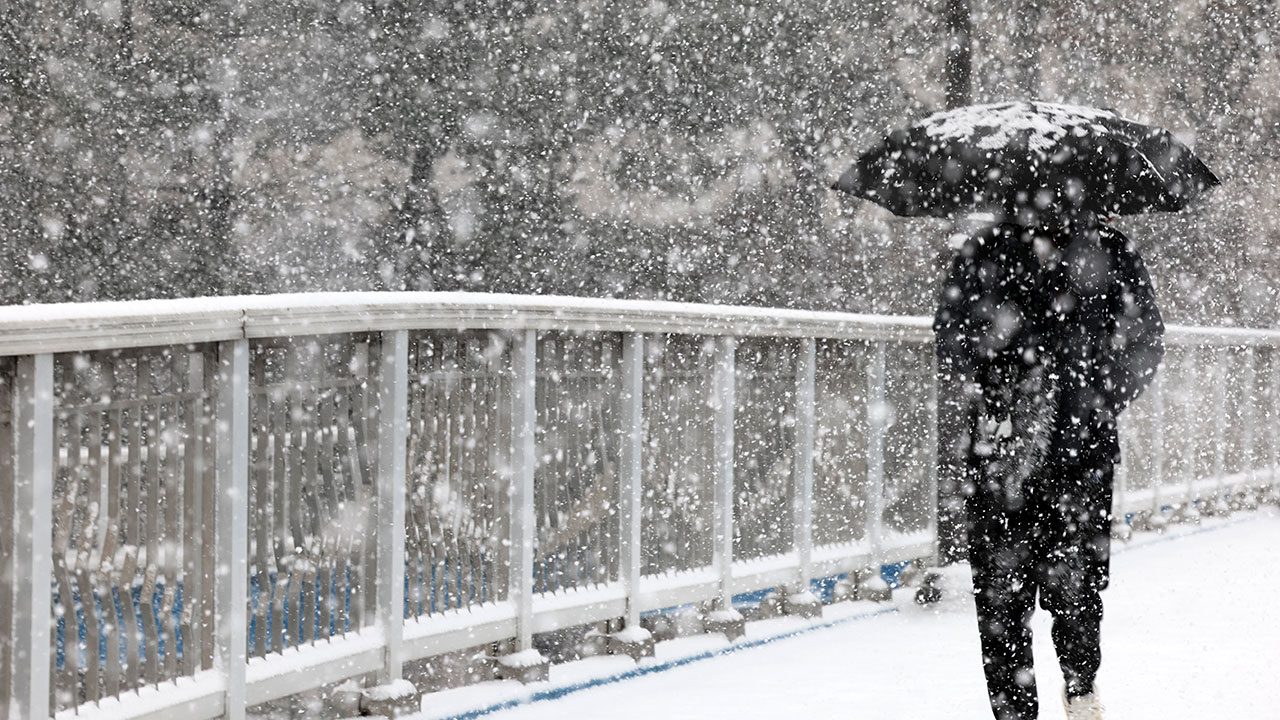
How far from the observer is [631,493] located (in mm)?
6410

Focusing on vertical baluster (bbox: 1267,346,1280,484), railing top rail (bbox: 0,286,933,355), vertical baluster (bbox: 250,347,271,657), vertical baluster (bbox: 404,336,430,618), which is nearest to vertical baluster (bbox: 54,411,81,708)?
railing top rail (bbox: 0,286,933,355)

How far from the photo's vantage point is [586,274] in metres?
17.3

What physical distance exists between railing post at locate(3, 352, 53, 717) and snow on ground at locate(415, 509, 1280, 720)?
5.55 ft

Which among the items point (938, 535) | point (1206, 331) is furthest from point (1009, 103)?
point (1206, 331)

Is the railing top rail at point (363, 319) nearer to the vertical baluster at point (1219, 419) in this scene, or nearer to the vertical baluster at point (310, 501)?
the vertical baluster at point (310, 501)

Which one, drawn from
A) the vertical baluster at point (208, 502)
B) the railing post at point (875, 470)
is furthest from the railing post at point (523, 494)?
the railing post at point (875, 470)

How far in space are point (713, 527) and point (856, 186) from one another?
65.1 inches

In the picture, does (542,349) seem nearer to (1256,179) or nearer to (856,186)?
(856,186)

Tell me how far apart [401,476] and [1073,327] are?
7.32 feet

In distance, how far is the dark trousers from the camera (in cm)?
488

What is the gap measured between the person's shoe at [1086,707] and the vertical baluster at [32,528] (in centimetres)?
305

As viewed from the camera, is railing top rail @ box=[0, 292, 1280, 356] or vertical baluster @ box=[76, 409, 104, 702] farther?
vertical baluster @ box=[76, 409, 104, 702]

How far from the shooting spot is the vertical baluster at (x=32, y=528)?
3660mm

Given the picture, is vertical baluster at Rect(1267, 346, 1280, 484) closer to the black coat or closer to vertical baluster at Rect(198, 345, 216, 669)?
the black coat
